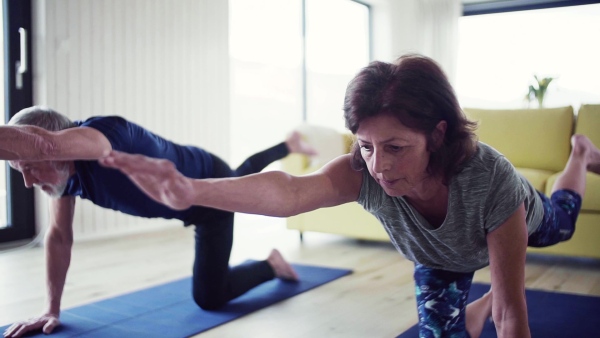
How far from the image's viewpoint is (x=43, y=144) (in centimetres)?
131

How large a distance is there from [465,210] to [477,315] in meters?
0.75

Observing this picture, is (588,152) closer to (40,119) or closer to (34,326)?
(40,119)

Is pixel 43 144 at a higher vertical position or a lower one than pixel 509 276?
higher

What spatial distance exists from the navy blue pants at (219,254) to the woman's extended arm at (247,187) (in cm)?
91

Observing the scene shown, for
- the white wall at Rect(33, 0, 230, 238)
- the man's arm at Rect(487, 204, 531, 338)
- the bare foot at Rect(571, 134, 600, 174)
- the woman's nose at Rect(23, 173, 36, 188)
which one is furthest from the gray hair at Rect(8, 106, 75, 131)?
the white wall at Rect(33, 0, 230, 238)

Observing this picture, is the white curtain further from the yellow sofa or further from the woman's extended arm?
the woman's extended arm

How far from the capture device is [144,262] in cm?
337

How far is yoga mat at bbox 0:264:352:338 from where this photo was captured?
209 cm

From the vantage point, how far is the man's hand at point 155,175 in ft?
3.08

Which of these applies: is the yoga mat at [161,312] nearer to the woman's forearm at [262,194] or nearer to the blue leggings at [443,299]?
the blue leggings at [443,299]

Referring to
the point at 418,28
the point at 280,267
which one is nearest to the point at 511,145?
the point at 280,267

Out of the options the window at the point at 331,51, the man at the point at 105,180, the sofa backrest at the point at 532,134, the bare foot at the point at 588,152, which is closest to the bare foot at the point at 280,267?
the man at the point at 105,180

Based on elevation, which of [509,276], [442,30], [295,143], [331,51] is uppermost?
[442,30]

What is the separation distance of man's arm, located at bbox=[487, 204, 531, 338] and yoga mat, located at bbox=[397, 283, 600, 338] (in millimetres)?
812
